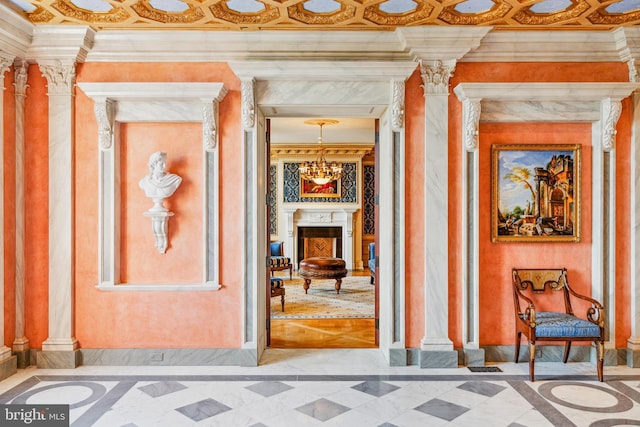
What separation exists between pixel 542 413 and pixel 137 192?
13.6 ft

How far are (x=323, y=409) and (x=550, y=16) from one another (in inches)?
158

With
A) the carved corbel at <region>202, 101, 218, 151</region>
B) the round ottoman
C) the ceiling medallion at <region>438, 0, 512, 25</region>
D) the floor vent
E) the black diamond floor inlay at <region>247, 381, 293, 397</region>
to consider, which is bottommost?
the black diamond floor inlay at <region>247, 381, 293, 397</region>

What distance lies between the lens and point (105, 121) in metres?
4.33

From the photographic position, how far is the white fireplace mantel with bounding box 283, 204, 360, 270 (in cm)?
1240

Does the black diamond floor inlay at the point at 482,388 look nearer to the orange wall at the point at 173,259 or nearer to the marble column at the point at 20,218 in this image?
the orange wall at the point at 173,259

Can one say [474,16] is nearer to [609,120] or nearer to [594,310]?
[609,120]

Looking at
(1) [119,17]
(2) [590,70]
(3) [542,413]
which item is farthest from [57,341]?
(2) [590,70]

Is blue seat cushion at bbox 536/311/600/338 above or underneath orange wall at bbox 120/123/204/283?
underneath

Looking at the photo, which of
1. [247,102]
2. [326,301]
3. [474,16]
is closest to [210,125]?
[247,102]

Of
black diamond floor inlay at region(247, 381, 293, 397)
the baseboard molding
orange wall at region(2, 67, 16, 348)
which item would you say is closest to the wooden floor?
the baseboard molding

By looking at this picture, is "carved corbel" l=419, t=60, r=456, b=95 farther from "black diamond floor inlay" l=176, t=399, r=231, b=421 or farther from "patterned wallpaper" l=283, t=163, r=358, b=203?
"patterned wallpaper" l=283, t=163, r=358, b=203

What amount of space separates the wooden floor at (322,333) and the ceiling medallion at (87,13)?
3.76 meters

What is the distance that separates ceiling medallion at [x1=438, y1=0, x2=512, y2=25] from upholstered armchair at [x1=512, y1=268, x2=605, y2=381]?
8.07 ft

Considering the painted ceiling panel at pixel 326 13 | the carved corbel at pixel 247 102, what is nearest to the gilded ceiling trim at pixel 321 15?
the painted ceiling panel at pixel 326 13
